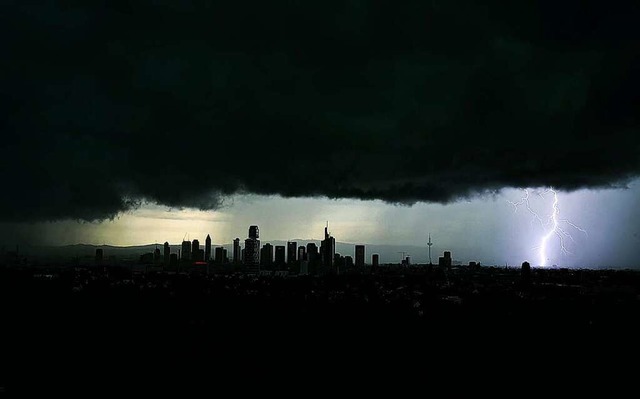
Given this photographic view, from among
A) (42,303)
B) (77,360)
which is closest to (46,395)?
(77,360)

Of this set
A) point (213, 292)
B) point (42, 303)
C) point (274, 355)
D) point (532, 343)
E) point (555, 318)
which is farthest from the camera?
point (213, 292)

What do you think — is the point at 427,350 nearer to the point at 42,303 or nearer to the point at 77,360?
the point at 77,360

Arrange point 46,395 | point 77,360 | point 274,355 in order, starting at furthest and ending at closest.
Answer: point 274,355
point 77,360
point 46,395

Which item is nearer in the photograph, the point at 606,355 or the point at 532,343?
the point at 606,355

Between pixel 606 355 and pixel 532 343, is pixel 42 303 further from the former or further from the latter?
pixel 606 355

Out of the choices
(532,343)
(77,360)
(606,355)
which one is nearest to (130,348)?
(77,360)

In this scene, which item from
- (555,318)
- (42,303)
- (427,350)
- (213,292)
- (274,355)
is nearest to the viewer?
(274,355)
